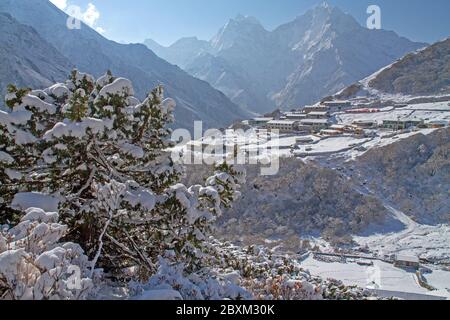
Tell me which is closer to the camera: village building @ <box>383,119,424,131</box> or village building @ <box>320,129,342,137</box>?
village building @ <box>383,119,424,131</box>

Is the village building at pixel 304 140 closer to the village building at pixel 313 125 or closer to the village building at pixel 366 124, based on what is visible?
the village building at pixel 313 125

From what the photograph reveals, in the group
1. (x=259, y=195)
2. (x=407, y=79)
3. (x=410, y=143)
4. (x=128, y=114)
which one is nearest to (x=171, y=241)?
(x=128, y=114)

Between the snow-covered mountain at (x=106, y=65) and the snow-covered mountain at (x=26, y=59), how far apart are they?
1026 inches

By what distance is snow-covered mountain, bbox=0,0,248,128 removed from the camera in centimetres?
16050

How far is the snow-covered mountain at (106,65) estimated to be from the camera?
527 ft

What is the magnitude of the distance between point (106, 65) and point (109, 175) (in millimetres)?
170688

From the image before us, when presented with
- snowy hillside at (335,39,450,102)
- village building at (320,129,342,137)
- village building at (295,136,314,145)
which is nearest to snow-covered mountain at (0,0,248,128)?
snowy hillside at (335,39,450,102)

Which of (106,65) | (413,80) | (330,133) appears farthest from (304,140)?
(106,65)

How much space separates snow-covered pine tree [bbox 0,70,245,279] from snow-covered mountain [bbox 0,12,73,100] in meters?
88.7

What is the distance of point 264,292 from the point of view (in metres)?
6.65

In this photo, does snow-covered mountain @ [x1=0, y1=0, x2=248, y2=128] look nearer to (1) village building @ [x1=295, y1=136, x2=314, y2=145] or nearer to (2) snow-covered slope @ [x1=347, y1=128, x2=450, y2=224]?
(1) village building @ [x1=295, y1=136, x2=314, y2=145]

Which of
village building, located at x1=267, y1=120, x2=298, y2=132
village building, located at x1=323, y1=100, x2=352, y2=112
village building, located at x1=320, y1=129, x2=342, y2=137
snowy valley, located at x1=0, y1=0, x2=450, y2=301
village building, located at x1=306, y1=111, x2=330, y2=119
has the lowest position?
snowy valley, located at x1=0, y1=0, x2=450, y2=301

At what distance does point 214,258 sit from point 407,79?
73.6 metres

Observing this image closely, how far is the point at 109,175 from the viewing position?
677cm
